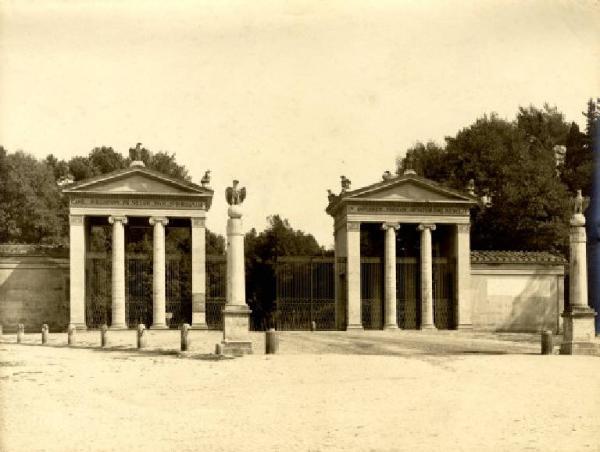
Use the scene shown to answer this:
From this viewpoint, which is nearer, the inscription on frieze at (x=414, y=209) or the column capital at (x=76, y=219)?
the column capital at (x=76, y=219)

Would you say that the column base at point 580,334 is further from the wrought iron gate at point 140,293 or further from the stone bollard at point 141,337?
the wrought iron gate at point 140,293

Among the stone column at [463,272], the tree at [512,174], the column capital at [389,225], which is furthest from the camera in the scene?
the tree at [512,174]

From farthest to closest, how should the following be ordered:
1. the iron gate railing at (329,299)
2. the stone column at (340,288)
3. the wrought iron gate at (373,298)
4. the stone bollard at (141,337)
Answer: the wrought iron gate at (373,298), the stone column at (340,288), the iron gate railing at (329,299), the stone bollard at (141,337)

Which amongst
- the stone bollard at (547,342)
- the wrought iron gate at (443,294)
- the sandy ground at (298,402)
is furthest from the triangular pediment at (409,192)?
the sandy ground at (298,402)

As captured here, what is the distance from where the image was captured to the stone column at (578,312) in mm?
26672

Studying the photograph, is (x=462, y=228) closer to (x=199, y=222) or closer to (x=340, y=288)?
(x=340, y=288)

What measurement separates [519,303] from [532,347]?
15586 mm

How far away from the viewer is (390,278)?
4359 centimetres

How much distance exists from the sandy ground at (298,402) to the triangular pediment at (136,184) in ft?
56.5

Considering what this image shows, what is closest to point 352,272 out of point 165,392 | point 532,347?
point 532,347

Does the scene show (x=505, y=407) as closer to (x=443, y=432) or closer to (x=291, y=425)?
(x=443, y=432)

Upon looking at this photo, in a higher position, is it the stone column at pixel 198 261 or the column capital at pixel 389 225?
the column capital at pixel 389 225

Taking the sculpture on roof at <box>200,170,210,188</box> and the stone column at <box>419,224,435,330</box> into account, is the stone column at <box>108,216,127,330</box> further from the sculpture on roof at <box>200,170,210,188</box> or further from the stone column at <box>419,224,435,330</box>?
the stone column at <box>419,224,435,330</box>

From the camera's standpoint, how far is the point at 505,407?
1552cm
